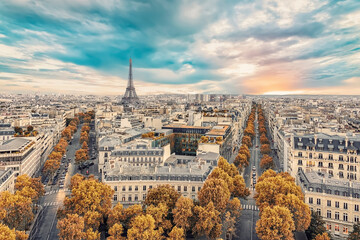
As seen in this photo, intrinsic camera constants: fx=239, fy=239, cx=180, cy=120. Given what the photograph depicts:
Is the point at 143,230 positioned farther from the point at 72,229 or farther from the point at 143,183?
the point at 143,183

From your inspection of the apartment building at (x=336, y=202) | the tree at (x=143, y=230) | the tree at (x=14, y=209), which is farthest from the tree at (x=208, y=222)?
the tree at (x=14, y=209)

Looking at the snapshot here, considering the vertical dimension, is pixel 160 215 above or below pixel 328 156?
below

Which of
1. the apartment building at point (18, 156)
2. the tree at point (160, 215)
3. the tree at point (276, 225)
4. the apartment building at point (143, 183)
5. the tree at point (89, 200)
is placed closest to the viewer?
the tree at point (276, 225)

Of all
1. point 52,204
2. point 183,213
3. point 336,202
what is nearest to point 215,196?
point 183,213

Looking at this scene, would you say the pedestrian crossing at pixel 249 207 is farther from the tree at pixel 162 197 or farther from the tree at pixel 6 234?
the tree at pixel 6 234

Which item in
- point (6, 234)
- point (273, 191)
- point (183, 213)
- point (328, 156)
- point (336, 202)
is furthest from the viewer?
point (328, 156)

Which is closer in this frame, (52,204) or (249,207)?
(249,207)

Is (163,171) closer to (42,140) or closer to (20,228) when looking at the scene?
(20,228)
